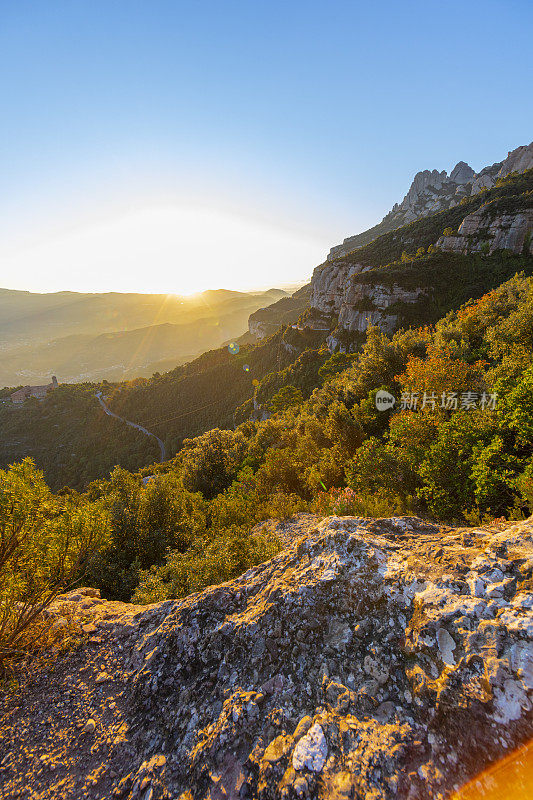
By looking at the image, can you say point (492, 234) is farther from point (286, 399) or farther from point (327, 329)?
point (286, 399)

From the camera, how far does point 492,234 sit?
5512 centimetres

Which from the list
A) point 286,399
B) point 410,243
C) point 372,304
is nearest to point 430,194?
point 410,243

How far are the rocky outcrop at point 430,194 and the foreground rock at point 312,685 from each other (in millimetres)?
156563

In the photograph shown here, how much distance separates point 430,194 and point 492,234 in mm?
136389

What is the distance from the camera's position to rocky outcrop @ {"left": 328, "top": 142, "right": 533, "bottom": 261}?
13116cm

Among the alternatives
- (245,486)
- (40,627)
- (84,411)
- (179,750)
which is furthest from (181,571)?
(84,411)

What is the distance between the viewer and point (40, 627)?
594 cm

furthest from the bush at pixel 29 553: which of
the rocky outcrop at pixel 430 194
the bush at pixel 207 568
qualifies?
the rocky outcrop at pixel 430 194

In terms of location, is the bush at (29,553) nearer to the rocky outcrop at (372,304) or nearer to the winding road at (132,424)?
the rocky outcrop at (372,304)

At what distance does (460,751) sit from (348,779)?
1.06m

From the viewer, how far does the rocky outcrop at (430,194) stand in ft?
430

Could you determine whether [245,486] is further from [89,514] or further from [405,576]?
[405,576]

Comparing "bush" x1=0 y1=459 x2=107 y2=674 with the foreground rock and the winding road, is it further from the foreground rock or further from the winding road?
the winding road

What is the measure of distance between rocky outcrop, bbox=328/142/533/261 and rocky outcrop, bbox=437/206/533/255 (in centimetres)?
8482
